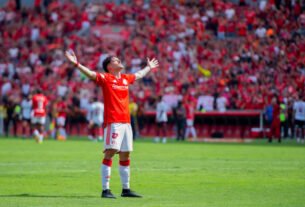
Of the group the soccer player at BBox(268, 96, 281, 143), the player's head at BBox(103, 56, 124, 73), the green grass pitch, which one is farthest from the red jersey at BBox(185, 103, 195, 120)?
the player's head at BBox(103, 56, 124, 73)

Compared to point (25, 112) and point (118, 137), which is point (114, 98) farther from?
point (25, 112)

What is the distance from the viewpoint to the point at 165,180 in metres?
18.2

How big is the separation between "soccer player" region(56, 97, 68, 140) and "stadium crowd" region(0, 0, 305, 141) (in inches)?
36.7

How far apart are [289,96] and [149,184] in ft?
90.9

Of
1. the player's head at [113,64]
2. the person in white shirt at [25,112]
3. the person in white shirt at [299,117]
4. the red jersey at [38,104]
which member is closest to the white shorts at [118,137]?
the player's head at [113,64]

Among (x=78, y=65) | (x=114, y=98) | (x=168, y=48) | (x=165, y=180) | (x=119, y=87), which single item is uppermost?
(x=168, y=48)

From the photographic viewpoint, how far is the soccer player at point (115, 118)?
48.7ft

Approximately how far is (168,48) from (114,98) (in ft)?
111

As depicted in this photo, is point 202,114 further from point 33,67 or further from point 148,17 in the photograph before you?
point 33,67

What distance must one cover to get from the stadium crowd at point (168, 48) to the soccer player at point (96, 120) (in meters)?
3.41

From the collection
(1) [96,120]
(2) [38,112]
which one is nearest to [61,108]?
(1) [96,120]

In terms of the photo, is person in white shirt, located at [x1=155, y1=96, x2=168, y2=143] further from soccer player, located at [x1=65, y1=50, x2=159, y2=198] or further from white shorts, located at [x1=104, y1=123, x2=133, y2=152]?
white shorts, located at [x1=104, y1=123, x2=133, y2=152]

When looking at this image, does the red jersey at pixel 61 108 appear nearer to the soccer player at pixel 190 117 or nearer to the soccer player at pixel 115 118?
the soccer player at pixel 190 117

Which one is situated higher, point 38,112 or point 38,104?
point 38,104
